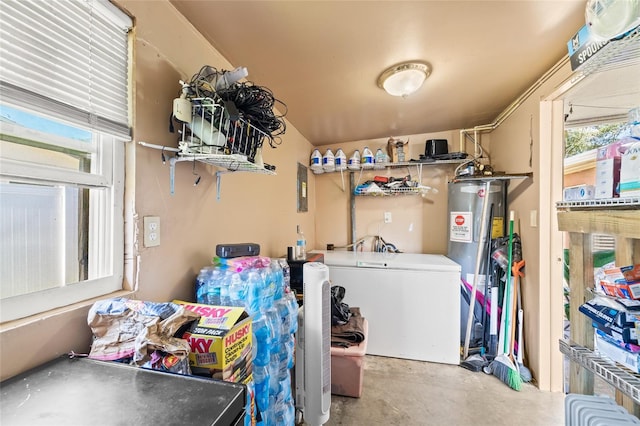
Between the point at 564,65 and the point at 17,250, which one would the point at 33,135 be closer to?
the point at 17,250

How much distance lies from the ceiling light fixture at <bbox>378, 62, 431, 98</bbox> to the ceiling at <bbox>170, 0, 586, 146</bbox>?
50 millimetres

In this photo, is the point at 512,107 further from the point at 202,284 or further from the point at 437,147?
the point at 202,284

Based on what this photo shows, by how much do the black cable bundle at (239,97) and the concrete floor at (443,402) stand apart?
5.95 ft

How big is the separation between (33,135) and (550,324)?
291cm

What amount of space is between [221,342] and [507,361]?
89.8 inches

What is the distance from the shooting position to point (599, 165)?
3.01 ft

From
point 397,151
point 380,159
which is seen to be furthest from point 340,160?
point 397,151

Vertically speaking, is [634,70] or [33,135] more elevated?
[634,70]

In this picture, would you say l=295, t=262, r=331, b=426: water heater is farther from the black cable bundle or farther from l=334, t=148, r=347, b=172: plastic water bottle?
l=334, t=148, r=347, b=172: plastic water bottle

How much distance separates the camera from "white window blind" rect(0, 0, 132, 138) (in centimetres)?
64

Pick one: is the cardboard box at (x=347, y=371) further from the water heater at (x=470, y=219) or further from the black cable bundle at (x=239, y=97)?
the black cable bundle at (x=239, y=97)

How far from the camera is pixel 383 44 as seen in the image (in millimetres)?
1370

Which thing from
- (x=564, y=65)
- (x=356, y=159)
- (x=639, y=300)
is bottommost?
(x=639, y=300)

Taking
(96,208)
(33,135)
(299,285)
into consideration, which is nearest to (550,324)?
(299,285)
